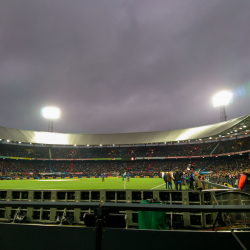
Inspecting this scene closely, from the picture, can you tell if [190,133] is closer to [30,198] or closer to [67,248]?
[30,198]

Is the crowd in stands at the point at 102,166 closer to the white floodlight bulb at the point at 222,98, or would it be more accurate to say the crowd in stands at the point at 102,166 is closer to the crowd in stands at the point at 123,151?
the crowd in stands at the point at 123,151

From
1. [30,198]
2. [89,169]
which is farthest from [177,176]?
[89,169]

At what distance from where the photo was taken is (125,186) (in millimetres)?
19906

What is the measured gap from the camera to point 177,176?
16016mm

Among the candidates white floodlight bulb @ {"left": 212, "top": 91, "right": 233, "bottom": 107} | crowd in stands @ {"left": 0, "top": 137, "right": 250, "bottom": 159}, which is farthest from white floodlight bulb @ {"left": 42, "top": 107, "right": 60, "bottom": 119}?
white floodlight bulb @ {"left": 212, "top": 91, "right": 233, "bottom": 107}

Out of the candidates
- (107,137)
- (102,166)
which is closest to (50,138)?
(107,137)

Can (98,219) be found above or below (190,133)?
below

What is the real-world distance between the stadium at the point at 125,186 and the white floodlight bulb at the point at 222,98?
8.37 meters

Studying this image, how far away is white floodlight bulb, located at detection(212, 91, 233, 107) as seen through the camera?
5938cm

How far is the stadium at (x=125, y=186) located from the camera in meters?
2.15

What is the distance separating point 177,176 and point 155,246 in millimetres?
14899

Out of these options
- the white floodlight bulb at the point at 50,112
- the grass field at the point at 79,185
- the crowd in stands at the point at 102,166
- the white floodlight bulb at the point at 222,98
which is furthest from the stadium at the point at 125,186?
the white floodlight bulb at the point at 222,98

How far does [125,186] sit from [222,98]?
5278cm

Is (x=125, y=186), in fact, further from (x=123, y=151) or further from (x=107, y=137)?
(x=107, y=137)
